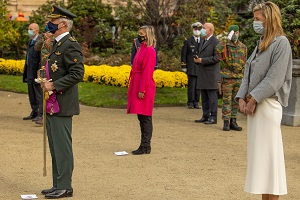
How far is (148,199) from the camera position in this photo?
25.7 ft

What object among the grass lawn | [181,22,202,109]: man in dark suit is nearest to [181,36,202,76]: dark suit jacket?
[181,22,202,109]: man in dark suit

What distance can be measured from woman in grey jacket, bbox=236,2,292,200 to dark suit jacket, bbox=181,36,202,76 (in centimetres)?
946

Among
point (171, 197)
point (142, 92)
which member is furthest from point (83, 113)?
point (171, 197)

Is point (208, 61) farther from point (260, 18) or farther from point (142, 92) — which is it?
point (260, 18)

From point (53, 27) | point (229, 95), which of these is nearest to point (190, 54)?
point (229, 95)

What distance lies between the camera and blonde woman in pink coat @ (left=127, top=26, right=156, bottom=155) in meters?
10.3

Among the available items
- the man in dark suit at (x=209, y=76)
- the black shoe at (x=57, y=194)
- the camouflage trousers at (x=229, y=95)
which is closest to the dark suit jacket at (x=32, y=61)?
the man in dark suit at (x=209, y=76)

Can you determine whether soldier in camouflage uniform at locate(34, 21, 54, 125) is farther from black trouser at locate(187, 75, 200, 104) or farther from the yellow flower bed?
the yellow flower bed

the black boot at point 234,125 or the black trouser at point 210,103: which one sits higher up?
the black trouser at point 210,103

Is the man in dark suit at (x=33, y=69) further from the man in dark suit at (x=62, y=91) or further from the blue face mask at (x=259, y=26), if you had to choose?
the blue face mask at (x=259, y=26)

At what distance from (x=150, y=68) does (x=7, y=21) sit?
15.6 metres

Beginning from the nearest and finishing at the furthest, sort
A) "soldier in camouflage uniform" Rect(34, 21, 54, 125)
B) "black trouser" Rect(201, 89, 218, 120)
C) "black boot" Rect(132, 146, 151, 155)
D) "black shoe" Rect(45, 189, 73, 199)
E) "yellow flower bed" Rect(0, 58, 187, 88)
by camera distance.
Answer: "black shoe" Rect(45, 189, 73, 199), "black boot" Rect(132, 146, 151, 155), "soldier in camouflage uniform" Rect(34, 21, 54, 125), "black trouser" Rect(201, 89, 218, 120), "yellow flower bed" Rect(0, 58, 187, 88)

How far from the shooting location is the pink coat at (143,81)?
10.3m

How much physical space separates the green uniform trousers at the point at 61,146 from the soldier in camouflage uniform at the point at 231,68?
5367mm
